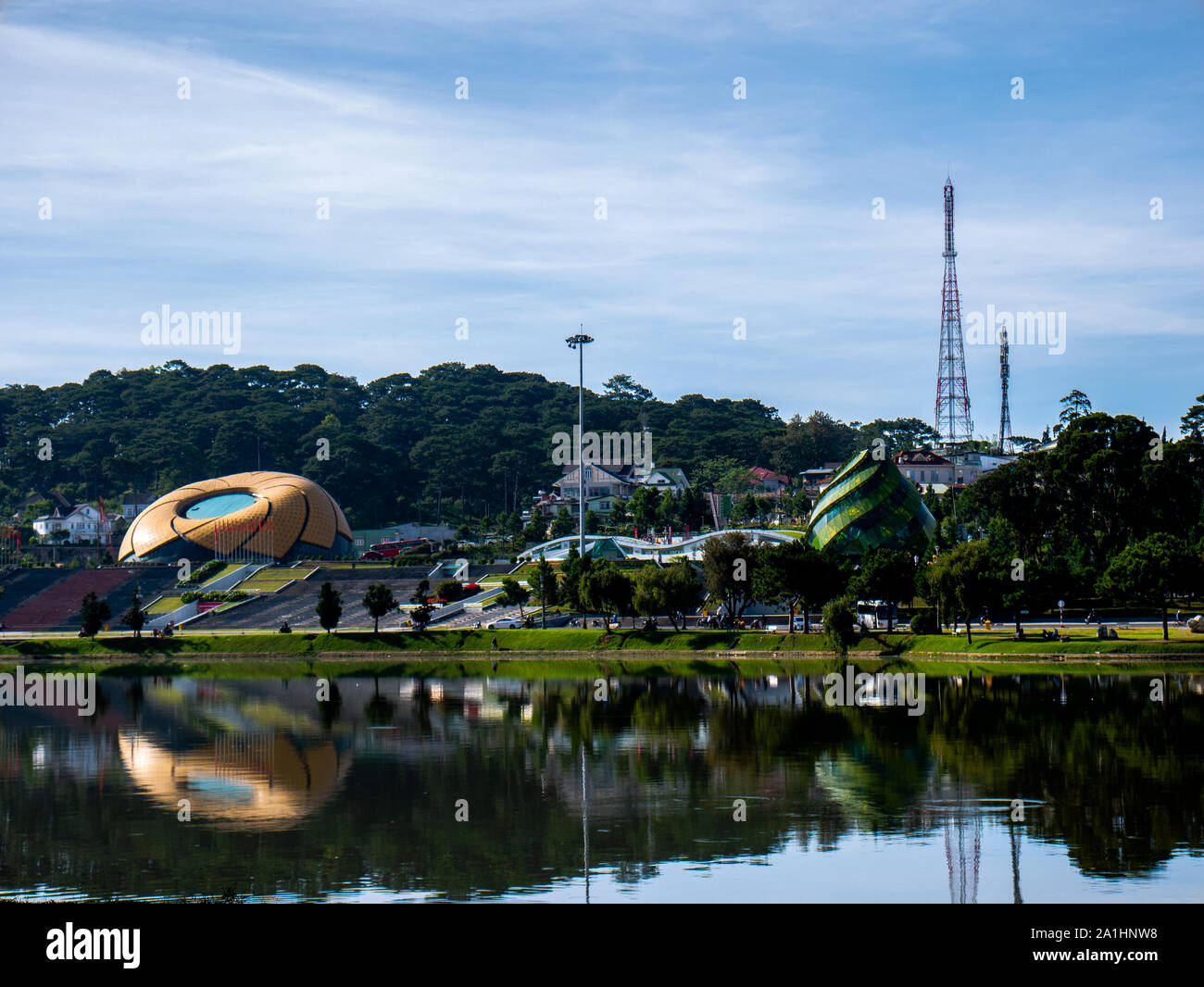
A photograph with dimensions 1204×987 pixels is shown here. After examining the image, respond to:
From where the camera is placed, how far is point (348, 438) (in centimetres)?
12925

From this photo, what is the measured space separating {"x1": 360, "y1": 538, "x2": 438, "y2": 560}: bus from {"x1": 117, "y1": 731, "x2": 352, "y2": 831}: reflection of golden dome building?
188 ft

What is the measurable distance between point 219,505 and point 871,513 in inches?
2047

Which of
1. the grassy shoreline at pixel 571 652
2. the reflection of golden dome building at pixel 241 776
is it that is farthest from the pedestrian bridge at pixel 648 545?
the reflection of golden dome building at pixel 241 776

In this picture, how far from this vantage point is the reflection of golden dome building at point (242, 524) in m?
92.6

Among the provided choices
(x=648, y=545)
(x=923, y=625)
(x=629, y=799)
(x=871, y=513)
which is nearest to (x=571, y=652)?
(x=923, y=625)

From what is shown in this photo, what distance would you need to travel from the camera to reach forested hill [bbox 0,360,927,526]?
13038 cm

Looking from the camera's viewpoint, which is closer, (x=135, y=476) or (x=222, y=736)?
(x=222, y=736)

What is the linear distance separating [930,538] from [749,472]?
165ft

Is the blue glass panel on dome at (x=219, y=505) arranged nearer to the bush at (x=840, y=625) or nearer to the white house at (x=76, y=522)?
the white house at (x=76, y=522)

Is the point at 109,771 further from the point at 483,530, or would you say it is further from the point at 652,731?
the point at 483,530

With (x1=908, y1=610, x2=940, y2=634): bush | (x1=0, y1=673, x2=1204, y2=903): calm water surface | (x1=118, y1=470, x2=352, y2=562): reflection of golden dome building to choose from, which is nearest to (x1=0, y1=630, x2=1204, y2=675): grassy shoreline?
(x1=908, y1=610, x2=940, y2=634): bush

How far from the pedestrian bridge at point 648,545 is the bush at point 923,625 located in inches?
721

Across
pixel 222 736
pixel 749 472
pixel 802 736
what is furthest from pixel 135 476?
pixel 802 736

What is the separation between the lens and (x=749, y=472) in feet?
402
